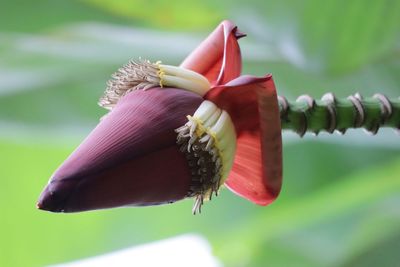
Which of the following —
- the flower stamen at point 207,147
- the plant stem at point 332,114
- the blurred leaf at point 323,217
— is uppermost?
the plant stem at point 332,114

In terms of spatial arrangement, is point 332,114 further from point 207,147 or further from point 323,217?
point 323,217

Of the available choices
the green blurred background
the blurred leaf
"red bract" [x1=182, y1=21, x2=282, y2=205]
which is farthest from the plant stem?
the blurred leaf

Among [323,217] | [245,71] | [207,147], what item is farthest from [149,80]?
[323,217]

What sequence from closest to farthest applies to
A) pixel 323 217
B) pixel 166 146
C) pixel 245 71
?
pixel 166 146
pixel 245 71
pixel 323 217

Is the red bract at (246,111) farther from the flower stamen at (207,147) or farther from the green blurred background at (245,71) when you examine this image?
the green blurred background at (245,71)

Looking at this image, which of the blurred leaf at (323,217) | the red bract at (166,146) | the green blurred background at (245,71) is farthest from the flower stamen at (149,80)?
the blurred leaf at (323,217)

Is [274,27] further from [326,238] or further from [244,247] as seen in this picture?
[244,247]
